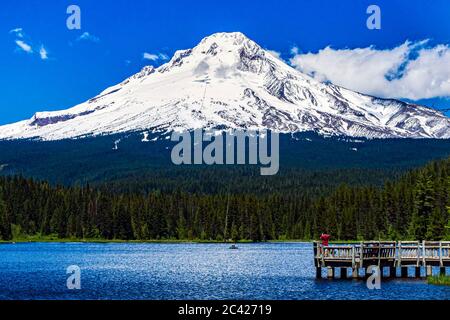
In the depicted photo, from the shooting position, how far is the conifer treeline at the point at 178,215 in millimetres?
168375

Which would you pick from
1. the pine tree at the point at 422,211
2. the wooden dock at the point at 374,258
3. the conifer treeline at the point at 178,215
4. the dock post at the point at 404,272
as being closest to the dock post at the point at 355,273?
the wooden dock at the point at 374,258

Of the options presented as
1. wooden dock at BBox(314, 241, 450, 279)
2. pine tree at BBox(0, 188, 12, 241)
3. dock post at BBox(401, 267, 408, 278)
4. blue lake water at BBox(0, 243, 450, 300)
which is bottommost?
blue lake water at BBox(0, 243, 450, 300)

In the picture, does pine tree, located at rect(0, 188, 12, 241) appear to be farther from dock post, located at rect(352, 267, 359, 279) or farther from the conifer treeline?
dock post, located at rect(352, 267, 359, 279)

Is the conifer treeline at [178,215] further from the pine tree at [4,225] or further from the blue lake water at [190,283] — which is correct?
the blue lake water at [190,283]

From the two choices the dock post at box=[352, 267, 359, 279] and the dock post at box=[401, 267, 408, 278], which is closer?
the dock post at box=[352, 267, 359, 279]

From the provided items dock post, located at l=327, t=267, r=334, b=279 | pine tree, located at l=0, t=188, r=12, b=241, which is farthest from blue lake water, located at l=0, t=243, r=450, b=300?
pine tree, located at l=0, t=188, r=12, b=241

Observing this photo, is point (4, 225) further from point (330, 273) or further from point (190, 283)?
point (330, 273)

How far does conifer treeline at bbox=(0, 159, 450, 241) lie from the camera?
16838cm
